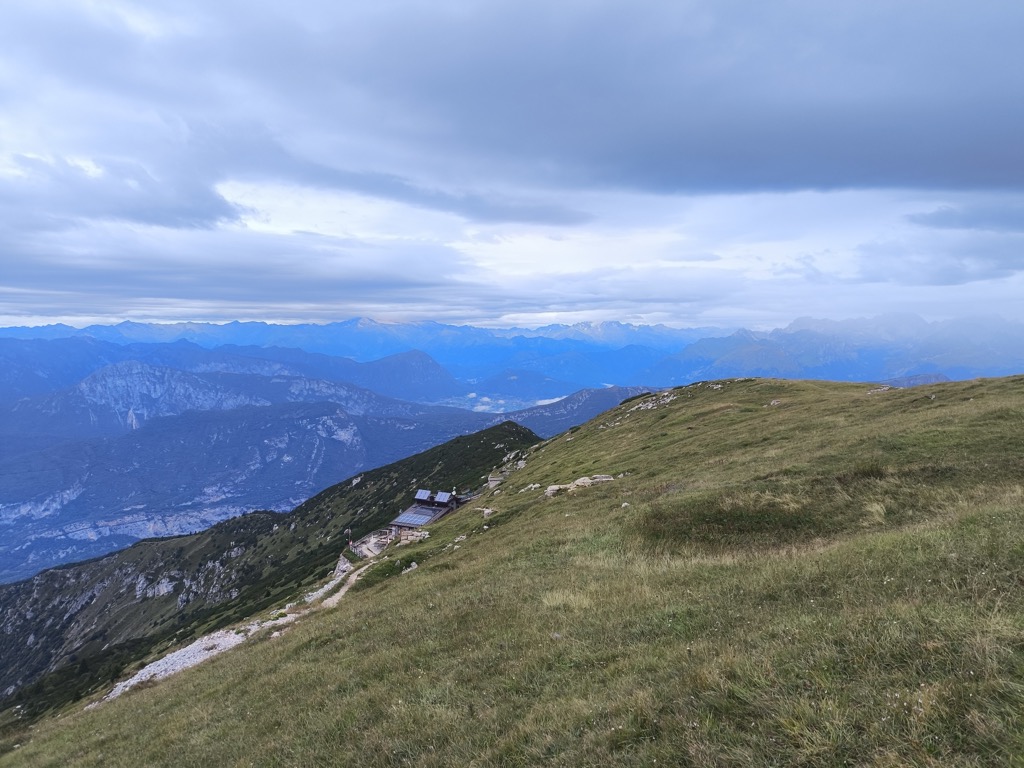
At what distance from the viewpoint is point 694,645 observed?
9.16 m

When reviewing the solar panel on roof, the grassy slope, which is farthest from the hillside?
the grassy slope

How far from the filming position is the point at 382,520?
114812mm

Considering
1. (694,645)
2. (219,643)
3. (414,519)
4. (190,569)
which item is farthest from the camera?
(190,569)

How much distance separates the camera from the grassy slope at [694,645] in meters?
6.32

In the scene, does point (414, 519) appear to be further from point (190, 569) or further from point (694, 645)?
point (190, 569)

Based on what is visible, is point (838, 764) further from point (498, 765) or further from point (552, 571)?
point (552, 571)

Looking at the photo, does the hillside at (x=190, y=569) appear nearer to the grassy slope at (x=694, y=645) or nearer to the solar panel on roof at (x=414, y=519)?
the solar panel on roof at (x=414, y=519)

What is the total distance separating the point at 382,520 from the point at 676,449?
286ft

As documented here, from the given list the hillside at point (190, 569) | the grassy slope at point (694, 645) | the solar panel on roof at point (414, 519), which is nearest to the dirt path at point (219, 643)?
the grassy slope at point (694, 645)

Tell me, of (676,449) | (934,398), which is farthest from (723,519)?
(934,398)

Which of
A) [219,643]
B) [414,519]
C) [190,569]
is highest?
[219,643]

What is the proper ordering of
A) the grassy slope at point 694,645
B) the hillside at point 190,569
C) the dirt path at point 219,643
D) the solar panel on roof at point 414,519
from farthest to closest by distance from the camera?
the hillside at point 190,569 → the solar panel on roof at point 414,519 → the dirt path at point 219,643 → the grassy slope at point 694,645

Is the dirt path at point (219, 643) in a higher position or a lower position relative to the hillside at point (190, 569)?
higher

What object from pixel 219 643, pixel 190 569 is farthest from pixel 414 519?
pixel 190 569
